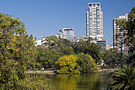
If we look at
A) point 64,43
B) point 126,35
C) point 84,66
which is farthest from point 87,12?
point 126,35

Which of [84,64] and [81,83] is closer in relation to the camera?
[81,83]

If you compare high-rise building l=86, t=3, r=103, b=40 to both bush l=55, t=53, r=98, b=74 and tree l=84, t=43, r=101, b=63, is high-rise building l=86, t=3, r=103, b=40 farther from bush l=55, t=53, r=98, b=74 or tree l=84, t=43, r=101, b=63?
bush l=55, t=53, r=98, b=74

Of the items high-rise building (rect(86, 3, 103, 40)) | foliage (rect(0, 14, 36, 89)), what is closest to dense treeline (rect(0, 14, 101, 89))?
foliage (rect(0, 14, 36, 89))

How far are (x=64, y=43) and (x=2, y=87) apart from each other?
203 feet

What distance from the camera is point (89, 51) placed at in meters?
56.9

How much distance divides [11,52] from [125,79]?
1068 cm

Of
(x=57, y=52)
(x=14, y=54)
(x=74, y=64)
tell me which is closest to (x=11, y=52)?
(x=14, y=54)

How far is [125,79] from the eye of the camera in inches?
693

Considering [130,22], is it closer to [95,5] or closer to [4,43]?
[4,43]

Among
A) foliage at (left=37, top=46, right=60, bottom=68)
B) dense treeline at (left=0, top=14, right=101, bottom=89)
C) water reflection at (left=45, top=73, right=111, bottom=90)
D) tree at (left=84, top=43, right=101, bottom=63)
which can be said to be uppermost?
tree at (left=84, top=43, right=101, bottom=63)

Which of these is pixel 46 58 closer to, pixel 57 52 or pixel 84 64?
pixel 57 52

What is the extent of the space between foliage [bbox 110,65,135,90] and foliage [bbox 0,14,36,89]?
7.59m

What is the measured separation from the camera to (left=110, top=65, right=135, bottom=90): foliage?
56.1 feet

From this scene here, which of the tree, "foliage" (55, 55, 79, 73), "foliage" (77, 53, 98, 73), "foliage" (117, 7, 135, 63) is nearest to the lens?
A: "foliage" (117, 7, 135, 63)
